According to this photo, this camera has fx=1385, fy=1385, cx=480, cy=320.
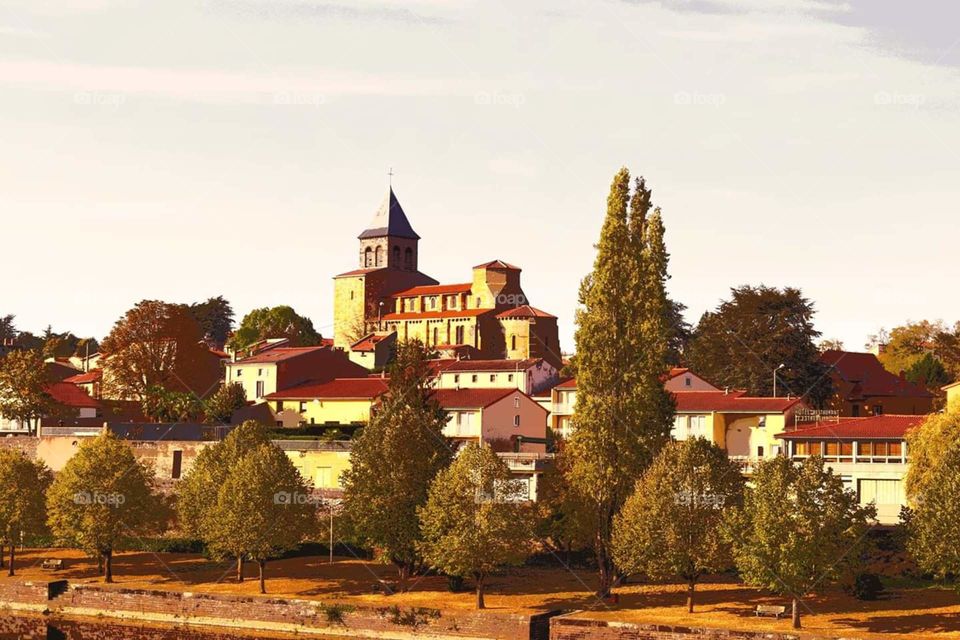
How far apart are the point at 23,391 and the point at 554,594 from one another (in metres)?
55.9

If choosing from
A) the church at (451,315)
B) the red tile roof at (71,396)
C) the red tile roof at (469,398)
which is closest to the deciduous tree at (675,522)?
the red tile roof at (469,398)

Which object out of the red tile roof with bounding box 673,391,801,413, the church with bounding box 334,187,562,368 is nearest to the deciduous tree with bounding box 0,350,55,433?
the red tile roof with bounding box 673,391,801,413

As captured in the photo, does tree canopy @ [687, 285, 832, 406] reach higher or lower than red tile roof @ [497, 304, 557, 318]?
lower

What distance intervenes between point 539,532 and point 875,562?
16.8 meters

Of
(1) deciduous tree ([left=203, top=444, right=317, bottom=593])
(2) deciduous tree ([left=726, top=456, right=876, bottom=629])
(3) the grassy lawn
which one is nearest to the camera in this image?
(3) the grassy lawn

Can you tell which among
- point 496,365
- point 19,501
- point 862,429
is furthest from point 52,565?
point 496,365

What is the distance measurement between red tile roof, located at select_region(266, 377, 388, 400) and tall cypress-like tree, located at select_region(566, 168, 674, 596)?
37.5 meters

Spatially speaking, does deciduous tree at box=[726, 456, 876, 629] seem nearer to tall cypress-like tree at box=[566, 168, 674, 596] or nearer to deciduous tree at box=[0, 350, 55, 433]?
tall cypress-like tree at box=[566, 168, 674, 596]

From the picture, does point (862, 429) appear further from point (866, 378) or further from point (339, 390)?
point (339, 390)

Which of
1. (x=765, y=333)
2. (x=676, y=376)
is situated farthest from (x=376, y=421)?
(x=765, y=333)

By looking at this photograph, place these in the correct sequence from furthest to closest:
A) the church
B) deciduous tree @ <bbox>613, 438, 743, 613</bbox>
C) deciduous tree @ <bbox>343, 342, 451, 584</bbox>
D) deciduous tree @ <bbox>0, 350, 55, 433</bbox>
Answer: the church
deciduous tree @ <bbox>0, 350, 55, 433</bbox>
deciduous tree @ <bbox>343, 342, 451, 584</bbox>
deciduous tree @ <bbox>613, 438, 743, 613</bbox>

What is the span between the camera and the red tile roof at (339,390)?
106 m

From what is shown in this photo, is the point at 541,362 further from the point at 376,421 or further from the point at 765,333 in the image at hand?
the point at 376,421

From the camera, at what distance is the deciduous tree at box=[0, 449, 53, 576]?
78.6 metres
